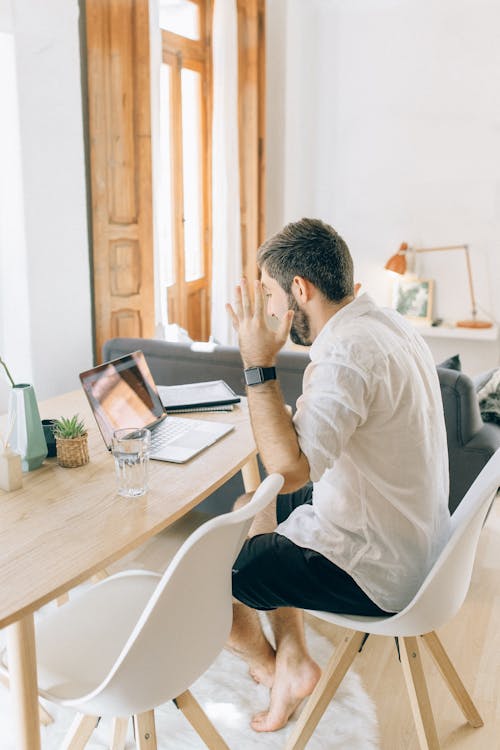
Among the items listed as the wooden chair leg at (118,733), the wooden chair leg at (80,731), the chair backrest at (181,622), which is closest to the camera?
the chair backrest at (181,622)

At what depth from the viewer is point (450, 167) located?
5.20 meters

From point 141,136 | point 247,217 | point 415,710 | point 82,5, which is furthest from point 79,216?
point 415,710

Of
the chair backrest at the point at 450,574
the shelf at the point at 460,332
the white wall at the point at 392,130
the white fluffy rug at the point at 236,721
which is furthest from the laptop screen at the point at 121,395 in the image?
the white wall at the point at 392,130

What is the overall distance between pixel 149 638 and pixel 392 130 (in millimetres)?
4815

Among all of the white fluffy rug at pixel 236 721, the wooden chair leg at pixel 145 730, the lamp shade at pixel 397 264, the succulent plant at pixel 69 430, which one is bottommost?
the white fluffy rug at pixel 236 721

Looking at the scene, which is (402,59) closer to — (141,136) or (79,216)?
(141,136)

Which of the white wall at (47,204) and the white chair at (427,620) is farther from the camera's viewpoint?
the white wall at (47,204)

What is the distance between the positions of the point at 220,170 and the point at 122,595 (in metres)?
3.48

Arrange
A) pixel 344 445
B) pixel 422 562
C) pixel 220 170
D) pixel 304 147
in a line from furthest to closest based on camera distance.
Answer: pixel 304 147 < pixel 220 170 < pixel 422 562 < pixel 344 445

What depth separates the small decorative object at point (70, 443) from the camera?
1.75 metres

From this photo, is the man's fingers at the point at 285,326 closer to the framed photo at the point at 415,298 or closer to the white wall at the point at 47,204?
the white wall at the point at 47,204

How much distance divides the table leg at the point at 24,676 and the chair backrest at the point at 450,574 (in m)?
0.69

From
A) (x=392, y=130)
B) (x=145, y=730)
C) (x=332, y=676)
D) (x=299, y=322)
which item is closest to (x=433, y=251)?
(x=392, y=130)

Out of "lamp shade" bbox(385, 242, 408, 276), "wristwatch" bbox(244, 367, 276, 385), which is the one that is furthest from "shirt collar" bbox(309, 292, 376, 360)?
"lamp shade" bbox(385, 242, 408, 276)
